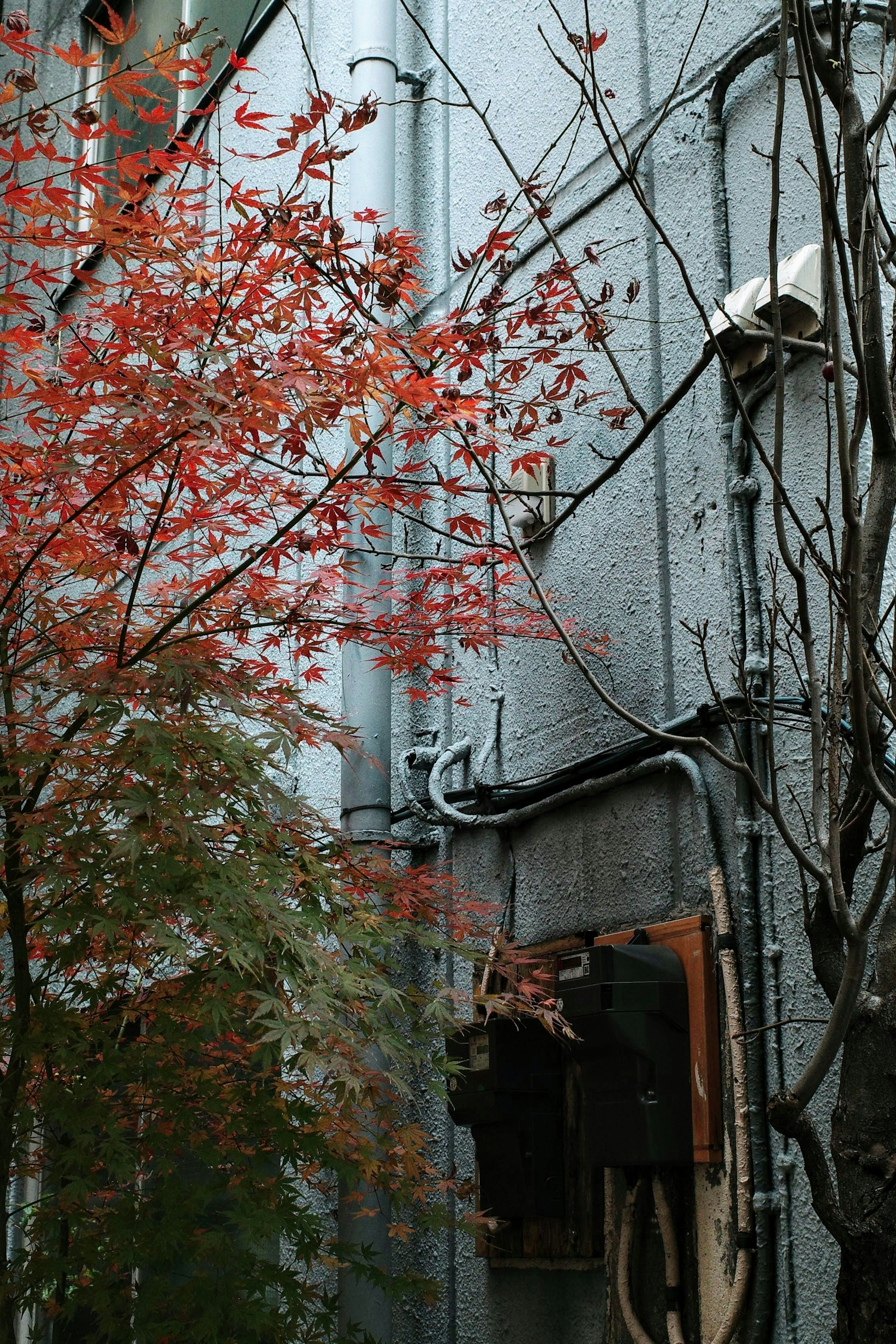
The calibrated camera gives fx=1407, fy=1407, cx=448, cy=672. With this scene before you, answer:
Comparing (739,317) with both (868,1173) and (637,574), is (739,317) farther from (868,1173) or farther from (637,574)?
(868,1173)

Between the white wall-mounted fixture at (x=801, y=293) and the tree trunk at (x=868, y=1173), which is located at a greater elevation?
the white wall-mounted fixture at (x=801, y=293)

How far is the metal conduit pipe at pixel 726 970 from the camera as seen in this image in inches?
162

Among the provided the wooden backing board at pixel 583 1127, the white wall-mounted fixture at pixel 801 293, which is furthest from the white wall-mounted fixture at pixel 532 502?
the wooden backing board at pixel 583 1127

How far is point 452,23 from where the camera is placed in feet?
23.5

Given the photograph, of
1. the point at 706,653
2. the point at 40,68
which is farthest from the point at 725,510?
the point at 40,68

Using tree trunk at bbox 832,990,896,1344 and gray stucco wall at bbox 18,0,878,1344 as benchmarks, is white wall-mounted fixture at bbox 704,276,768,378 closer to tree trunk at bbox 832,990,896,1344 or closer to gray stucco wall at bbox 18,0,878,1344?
gray stucco wall at bbox 18,0,878,1344

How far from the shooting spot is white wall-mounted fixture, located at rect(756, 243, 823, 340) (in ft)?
14.9

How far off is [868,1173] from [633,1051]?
136 cm

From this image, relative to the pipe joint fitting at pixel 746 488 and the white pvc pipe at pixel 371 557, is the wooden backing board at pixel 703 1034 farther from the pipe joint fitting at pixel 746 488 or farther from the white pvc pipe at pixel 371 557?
the pipe joint fitting at pixel 746 488

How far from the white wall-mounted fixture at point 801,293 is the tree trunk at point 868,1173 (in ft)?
7.64

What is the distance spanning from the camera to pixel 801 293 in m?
4.54

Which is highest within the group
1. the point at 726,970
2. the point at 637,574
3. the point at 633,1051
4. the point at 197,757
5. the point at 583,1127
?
the point at 637,574

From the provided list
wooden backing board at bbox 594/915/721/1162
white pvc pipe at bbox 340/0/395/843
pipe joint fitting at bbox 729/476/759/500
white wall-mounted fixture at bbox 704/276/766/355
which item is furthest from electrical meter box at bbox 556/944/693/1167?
white wall-mounted fixture at bbox 704/276/766/355

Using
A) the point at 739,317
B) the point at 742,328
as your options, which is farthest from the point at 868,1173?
the point at 739,317
